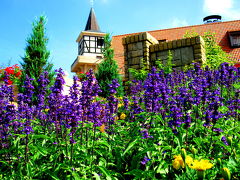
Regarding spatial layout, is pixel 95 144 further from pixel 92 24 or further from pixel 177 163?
pixel 92 24

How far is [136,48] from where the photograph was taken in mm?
11930

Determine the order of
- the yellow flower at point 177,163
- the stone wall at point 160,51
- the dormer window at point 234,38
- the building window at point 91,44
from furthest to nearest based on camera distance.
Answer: the building window at point 91,44
the dormer window at point 234,38
the stone wall at point 160,51
the yellow flower at point 177,163

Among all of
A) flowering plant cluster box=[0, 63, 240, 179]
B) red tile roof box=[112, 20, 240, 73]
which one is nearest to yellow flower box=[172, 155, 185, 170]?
flowering plant cluster box=[0, 63, 240, 179]

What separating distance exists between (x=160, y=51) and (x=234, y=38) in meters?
16.6

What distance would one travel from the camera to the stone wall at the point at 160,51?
11023 mm

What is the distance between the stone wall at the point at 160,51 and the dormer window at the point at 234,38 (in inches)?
594

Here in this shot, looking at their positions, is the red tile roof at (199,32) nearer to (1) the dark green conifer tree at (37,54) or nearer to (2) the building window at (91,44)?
(2) the building window at (91,44)

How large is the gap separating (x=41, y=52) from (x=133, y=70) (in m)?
5.45

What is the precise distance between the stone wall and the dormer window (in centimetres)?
1510

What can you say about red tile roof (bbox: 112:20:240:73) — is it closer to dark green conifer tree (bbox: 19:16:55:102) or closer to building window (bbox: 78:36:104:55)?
building window (bbox: 78:36:104:55)

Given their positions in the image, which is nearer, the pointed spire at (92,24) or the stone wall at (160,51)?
the stone wall at (160,51)

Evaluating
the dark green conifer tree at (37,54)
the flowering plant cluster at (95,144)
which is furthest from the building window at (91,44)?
the flowering plant cluster at (95,144)

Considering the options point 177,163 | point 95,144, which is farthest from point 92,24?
point 177,163

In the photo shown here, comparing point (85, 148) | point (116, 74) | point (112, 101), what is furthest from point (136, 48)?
point (85, 148)
